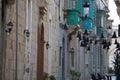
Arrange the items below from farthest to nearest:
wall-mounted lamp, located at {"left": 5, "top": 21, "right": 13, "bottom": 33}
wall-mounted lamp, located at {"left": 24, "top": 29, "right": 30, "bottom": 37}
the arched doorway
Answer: the arched doorway
wall-mounted lamp, located at {"left": 24, "top": 29, "right": 30, "bottom": 37}
wall-mounted lamp, located at {"left": 5, "top": 21, "right": 13, "bottom": 33}

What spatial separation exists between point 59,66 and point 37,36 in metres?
8.86

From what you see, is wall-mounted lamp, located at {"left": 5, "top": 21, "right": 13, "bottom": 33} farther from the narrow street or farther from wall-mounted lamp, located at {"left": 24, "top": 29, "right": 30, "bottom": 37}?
wall-mounted lamp, located at {"left": 24, "top": 29, "right": 30, "bottom": 37}

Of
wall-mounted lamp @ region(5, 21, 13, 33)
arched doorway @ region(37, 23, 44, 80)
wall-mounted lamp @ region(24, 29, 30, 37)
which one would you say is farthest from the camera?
arched doorway @ region(37, 23, 44, 80)

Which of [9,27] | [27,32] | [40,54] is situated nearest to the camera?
[9,27]

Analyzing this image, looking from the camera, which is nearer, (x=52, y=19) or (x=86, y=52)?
(x=52, y=19)

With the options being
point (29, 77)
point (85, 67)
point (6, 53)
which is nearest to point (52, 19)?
point (29, 77)

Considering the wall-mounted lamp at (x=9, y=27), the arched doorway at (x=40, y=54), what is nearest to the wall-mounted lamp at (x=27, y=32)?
the wall-mounted lamp at (x=9, y=27)

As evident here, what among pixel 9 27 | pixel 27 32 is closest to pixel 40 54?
pixel 27 32

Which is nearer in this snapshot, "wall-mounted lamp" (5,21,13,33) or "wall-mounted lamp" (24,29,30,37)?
"wall-mounted lamp" (5,21,13,33)

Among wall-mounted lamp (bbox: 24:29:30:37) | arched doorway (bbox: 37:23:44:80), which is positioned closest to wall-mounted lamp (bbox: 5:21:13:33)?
wall-mounted lamp (bbox: 24:29:30:37)

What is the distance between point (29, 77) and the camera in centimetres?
2131

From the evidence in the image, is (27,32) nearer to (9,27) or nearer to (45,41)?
(9,27)

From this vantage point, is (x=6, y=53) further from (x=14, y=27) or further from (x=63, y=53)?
(x=63, y=53)

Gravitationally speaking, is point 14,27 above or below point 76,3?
below
